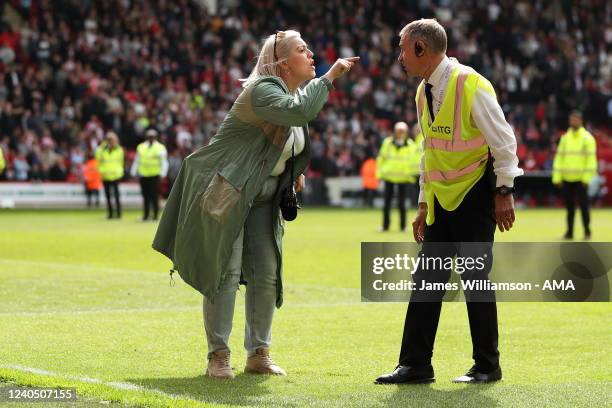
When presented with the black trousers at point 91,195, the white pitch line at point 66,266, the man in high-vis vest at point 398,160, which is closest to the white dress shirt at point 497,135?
the white pitch line at point 66,266

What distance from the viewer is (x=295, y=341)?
9406 mm

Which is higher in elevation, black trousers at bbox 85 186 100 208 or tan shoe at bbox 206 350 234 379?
tan shoe at bbox 206 350 234 379

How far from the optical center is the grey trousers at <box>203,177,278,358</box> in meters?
7.80

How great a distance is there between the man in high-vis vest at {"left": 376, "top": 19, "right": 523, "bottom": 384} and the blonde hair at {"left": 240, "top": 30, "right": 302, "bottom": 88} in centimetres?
70

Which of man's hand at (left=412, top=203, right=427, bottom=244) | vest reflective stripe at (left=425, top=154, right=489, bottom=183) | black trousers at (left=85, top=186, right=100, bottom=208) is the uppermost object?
vest reflective stripe at (left=425, top=154, right=489, bottom=183)

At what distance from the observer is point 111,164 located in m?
31.9

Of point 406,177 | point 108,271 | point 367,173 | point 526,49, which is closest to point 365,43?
point 526,49

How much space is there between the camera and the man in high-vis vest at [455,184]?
7309mm

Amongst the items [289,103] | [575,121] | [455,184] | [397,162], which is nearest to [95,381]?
[289,103]

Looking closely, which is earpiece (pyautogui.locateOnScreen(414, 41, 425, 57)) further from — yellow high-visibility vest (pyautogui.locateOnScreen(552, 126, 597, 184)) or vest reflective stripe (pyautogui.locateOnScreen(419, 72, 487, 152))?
yellow high-visibility vest (pyautogui.locateOnScreen(552, 126, 597, 184))

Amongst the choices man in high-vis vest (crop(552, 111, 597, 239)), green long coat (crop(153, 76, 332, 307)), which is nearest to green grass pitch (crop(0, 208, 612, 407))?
green long coat (crop(153, 76, 332, 307))

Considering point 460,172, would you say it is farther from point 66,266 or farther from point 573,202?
point 573,202

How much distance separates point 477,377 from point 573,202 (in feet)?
52.5

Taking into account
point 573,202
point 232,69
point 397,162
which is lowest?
point 573,202
